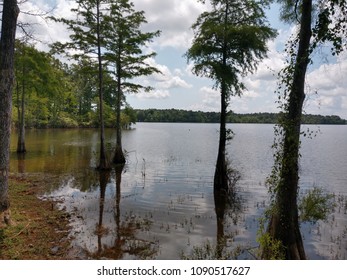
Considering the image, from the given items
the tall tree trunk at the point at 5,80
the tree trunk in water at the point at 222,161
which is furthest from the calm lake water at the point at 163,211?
Result: the tall tree trunk at the point at 5,80

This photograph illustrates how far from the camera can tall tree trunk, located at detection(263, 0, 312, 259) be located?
6.66 meters

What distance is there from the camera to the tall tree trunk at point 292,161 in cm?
666

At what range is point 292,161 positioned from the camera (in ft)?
22.1

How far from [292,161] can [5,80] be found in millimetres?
8262

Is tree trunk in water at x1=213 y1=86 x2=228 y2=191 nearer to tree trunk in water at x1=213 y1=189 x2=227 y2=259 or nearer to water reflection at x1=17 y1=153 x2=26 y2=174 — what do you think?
tree trunk in water at x1=213 y1=189 x2=227 y2=259

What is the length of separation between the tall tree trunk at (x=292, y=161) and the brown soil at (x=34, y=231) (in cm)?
558

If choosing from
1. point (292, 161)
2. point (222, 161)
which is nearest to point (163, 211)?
point (222, 161)

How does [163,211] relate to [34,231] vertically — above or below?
below

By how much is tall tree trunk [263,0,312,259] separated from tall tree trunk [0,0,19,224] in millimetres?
7758

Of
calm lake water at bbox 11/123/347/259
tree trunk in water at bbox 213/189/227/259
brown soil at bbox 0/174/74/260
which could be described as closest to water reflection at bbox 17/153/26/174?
calm lake water at bbox 11/123/347/259

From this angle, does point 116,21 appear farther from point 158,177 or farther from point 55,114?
point 55,114

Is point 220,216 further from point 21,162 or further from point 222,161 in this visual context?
point 21,162

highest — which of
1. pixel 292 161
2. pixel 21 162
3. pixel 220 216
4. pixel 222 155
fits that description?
pixel 292 161
